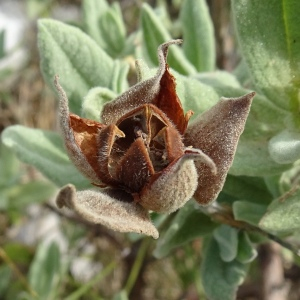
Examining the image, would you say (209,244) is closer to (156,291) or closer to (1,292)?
(1,292)

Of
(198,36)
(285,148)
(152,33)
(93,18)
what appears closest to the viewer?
(285,148)

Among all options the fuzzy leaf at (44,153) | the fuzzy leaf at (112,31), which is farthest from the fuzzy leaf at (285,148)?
the fuzzy leaf at (112,31)

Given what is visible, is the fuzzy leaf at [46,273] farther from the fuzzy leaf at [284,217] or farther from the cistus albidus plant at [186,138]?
the fuzzy leaf at [284,217]

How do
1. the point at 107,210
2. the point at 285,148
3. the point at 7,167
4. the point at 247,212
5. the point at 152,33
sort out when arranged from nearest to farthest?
the point at 107,210
the point at 285,148
the point at 247,212
the point at 152,33
the point at 7,167

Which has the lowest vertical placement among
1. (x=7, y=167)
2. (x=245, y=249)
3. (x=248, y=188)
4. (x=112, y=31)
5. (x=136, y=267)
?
(x=136, y=267)

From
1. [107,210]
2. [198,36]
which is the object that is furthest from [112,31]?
[107,210]

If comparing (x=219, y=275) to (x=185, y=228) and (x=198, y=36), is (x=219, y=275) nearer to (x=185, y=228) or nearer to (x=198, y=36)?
(x=185, y=228)

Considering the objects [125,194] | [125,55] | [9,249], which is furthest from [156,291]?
[125,194]

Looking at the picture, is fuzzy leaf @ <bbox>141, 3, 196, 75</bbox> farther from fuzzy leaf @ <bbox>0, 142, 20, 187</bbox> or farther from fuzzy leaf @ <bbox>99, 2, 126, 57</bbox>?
fuzzy leaf @ <bbox>0, 142, 20, 187</bbox>
